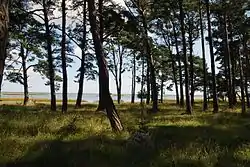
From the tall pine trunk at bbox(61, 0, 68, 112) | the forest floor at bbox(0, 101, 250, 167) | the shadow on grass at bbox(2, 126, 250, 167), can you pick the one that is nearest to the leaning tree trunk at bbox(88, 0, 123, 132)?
the forest floor at bbox(0, 101, 250, 167)

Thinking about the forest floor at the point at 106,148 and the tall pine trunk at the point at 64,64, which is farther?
the tall pine trunk at the point at 64,64

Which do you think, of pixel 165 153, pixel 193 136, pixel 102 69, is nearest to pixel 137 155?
pixel 165 153

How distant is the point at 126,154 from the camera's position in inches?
366

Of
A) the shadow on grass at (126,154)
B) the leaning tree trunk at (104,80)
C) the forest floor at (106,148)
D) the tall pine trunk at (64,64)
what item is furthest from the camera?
the tall pine trunk at (64,64)

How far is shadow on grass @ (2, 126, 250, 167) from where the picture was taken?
331 inches

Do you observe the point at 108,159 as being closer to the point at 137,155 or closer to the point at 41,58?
the point at 137,155

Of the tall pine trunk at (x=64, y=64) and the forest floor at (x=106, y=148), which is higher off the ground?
the tall pine trunk at (x=64, y=64)

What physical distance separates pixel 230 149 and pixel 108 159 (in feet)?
13.2

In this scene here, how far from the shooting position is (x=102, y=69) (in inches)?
575

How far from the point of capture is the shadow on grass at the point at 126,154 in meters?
8.40

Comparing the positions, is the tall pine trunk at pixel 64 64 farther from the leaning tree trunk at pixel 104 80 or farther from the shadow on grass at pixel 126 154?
the shadow on grass at pixel 126 154

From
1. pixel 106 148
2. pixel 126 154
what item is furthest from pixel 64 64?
pixel 126 154

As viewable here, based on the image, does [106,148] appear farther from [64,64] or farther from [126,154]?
[64,64]

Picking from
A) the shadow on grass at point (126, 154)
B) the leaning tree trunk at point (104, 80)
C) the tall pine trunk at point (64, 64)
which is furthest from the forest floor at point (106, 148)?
the tall pine trunk at point (64, 64)
